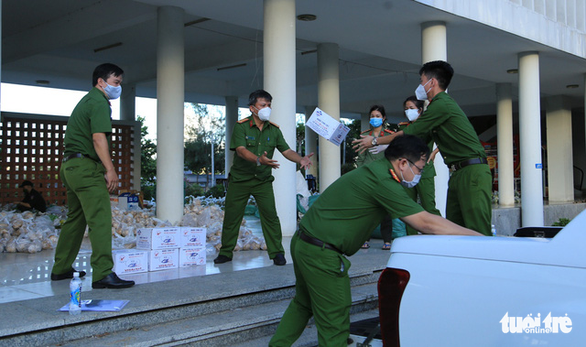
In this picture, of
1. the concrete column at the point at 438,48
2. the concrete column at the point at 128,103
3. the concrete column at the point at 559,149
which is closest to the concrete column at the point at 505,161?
the concrete column at the point at 559,149

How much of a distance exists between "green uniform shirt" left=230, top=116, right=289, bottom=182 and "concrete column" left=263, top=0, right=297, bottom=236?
7.74ft

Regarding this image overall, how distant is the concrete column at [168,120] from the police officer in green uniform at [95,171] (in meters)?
5.20

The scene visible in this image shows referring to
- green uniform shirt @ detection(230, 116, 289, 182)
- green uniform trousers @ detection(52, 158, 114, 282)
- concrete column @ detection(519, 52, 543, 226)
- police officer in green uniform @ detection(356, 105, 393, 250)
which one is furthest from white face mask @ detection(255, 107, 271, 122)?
concrete column @ detection(519, 52, 543, 226)

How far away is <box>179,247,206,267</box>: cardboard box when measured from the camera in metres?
5.64

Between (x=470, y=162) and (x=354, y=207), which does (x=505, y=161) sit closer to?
(x=470, y=162)

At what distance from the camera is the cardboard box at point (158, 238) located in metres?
5.41

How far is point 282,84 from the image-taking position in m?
8.14

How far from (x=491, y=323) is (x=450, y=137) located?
236 cm

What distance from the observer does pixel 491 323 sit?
1.96m

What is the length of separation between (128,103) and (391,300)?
52.5 ft

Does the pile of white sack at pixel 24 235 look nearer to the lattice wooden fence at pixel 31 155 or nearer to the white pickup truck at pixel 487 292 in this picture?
the white pickup truck at pixel 487 292

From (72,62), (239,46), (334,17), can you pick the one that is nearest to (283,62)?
(334,17)

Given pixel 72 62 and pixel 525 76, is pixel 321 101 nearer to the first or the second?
pixel 525 76

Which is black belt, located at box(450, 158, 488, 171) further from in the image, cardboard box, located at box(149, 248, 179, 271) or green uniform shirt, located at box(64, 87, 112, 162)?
cardboard box, located at box(149, 248, 179, 271)
